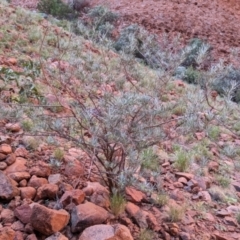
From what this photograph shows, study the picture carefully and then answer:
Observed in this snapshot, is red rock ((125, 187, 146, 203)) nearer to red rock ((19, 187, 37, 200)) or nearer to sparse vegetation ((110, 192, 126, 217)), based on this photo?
sparse vegetation ((110, 192, 126, 217))

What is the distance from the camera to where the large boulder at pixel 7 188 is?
6.89 feet

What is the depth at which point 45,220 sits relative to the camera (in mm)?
1876

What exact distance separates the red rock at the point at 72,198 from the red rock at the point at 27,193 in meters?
0.17

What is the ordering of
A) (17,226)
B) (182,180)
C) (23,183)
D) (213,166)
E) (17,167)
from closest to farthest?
(17,226), (23,183), (17,167), (182,180), (213,166)

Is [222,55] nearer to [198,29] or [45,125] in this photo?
[198,29]

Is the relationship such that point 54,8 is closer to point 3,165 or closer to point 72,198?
point 3,165

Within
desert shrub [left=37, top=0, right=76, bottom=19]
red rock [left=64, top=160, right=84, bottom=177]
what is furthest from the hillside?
desert shrub [left=37, top=0, right=76, bottom=19]

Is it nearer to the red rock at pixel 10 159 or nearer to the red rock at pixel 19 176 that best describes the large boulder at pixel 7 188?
the red rock at pixel 19 176

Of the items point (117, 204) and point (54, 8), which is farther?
point (54, 8)

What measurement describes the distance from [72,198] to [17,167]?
448mm

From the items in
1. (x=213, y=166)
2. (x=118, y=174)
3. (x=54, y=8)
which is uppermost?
(x=118, y=174)

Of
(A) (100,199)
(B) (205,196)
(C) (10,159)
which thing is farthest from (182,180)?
(C) (10,159)

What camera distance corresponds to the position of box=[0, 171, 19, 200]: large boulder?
6.89 ft

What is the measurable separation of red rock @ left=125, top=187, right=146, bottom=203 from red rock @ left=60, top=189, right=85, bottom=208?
30cm
